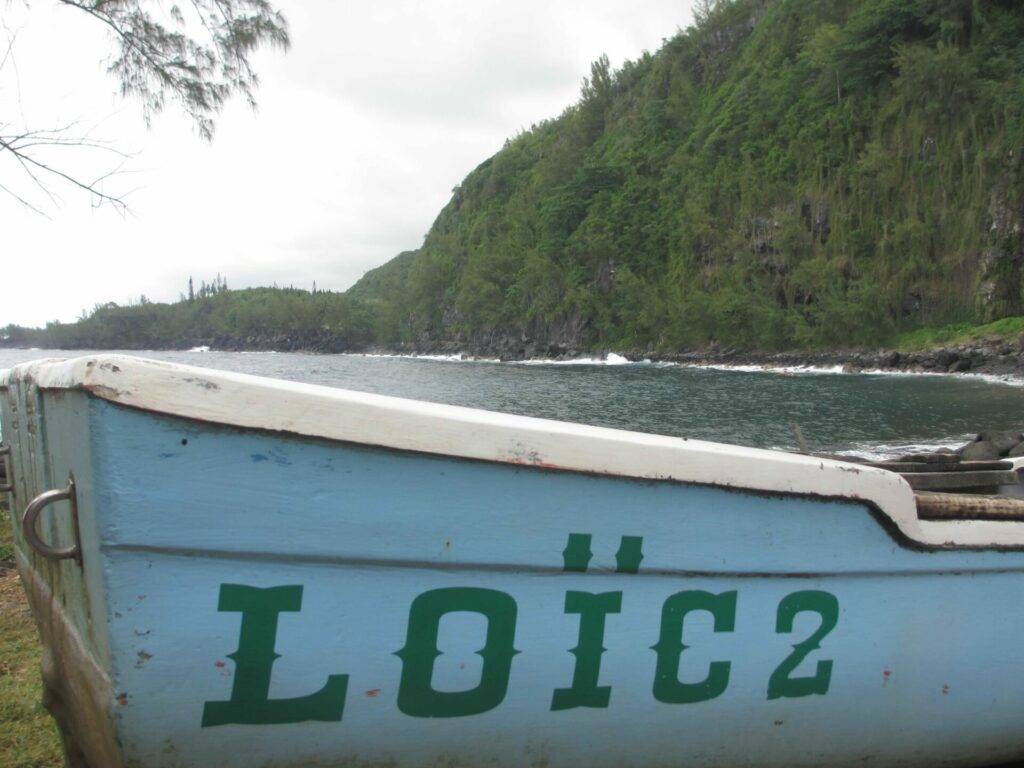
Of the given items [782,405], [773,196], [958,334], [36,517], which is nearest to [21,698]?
[36,517]

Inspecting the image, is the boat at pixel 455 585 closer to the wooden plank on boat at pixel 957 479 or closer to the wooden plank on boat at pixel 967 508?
the wooden plank on boat at pixel 967 508

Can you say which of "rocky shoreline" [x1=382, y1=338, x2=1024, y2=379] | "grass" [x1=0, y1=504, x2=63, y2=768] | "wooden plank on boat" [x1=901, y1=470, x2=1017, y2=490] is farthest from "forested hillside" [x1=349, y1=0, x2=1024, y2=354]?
"grass" [x1=0, y1=504, x2=63, y2=768]

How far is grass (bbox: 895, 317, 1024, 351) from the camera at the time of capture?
38625mm

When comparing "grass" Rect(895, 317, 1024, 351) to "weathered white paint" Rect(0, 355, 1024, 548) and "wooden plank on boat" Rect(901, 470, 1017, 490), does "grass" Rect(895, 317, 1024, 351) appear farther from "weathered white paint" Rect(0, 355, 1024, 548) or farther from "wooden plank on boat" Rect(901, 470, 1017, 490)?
"weathered white paint" Rect(0, 355, 1024, 548)

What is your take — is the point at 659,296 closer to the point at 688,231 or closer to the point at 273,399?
the point at 688,231

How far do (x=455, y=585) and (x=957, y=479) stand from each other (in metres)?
2.85

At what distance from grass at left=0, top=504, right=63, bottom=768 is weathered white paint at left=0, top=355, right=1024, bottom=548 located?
1.30m

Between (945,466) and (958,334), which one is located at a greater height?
(958,334)

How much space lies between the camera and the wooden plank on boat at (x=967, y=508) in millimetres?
2062

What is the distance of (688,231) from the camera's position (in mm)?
69312

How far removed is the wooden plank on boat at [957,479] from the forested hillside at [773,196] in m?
47.6

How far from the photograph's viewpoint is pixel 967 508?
6.93ft

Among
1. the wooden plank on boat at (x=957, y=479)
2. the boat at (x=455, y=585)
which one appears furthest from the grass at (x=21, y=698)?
the wooden plank on boat at (x=957, y=479)

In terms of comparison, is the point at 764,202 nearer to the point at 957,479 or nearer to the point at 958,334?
the point at 958,334
